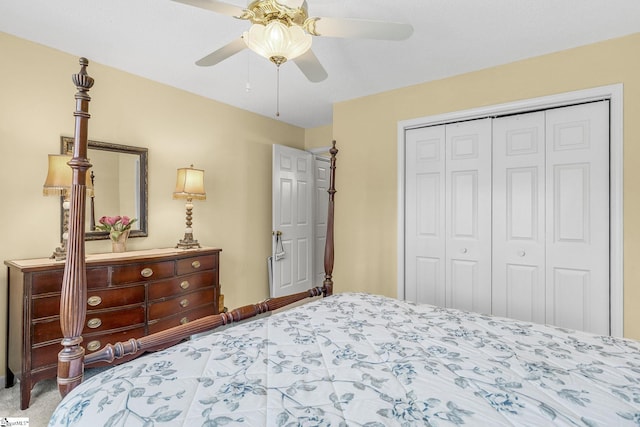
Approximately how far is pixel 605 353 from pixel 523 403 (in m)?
0.63

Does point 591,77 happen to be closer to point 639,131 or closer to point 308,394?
point 639,131

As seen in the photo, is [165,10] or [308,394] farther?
[165,10]

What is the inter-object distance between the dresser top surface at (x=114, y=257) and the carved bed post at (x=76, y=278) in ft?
4.02

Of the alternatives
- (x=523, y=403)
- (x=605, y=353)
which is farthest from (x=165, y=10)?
(x=605, y=353)

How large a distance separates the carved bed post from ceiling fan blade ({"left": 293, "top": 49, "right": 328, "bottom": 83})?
101 centimetres

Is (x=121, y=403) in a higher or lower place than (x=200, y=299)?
higher

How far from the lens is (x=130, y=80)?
2.89 m

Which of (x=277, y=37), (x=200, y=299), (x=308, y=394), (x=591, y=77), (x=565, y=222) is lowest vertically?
(x=200, y=299)

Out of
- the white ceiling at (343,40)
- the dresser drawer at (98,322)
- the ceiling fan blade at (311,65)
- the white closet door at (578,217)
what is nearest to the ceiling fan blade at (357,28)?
the ceiling fan blade at (311,65)

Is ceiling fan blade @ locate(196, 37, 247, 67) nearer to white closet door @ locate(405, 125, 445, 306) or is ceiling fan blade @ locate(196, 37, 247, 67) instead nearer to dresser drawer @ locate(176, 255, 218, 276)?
dresser drawer @ locate(176, 255, 218, 276)

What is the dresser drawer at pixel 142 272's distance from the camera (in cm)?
242

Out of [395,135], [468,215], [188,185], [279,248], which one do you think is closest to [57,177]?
[188,185]

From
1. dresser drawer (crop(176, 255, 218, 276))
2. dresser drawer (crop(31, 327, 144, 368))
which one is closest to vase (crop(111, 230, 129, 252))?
dresser drawer (crop(176, 255, 218, 276))

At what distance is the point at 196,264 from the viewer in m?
2.96
